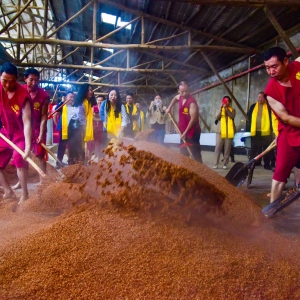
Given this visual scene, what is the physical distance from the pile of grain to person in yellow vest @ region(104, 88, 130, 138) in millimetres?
3038

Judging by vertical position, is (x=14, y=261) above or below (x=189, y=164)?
below

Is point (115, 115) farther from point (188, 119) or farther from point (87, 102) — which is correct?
point (188, 119)

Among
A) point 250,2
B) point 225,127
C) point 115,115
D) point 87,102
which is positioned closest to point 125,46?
point 87,102

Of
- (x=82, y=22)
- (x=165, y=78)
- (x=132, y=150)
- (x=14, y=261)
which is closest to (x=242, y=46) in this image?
(x=82, y=22)

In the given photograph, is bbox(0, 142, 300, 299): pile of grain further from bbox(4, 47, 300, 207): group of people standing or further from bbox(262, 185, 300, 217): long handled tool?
bbox(4, 47, 300, 207): group of people standing

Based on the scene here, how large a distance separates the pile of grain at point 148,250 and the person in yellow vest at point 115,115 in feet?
9.97

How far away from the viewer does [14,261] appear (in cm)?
157

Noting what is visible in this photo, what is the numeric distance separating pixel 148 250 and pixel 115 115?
398 centimetres

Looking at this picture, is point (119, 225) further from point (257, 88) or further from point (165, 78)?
point (165, 78)

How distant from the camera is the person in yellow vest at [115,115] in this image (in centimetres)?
535

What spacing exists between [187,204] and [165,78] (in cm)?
1186

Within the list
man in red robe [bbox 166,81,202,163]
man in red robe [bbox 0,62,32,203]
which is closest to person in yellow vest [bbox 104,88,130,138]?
man in red robe [bbox 166,81,202,163]

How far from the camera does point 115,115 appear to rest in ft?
17.7

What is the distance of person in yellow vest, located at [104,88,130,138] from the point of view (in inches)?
211
